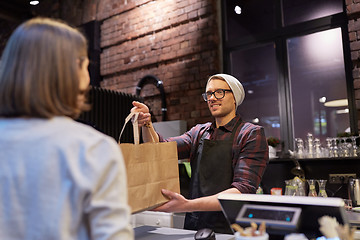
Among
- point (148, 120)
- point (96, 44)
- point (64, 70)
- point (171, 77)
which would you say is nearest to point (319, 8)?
point (171, 77)

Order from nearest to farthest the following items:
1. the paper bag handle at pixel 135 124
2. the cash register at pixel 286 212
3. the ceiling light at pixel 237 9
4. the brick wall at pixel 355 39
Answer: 1. the cash register at pixel 286 212
2. the paper bag handle at pixel 135 124
3. the brick wall at pixel 355 39
4. the ceiling light at pixel 237 9

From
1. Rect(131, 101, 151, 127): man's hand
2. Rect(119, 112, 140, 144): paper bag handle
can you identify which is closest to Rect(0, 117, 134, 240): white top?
Rect(119, 112, 140, 144): paper bag handle

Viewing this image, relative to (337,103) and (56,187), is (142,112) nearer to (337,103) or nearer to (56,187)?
(56,187)

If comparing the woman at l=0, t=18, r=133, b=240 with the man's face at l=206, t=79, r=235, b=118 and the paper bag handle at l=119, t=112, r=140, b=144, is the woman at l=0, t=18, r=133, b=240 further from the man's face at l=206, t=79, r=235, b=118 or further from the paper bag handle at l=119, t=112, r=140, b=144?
the man's face at l=206, t=79, r=235, b=118

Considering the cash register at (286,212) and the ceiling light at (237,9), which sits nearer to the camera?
the cash register at (286,212)

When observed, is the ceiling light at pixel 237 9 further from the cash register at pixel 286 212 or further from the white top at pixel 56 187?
the white top at pixel 56 187

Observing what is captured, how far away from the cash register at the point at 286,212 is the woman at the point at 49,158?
1.22 ft

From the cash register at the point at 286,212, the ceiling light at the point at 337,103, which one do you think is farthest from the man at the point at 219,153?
the ceiling light at the point at 337,103

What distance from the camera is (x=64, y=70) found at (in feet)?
2.39

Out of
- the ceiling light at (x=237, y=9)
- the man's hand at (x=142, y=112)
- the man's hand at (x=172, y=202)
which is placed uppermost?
the ceiling light at (x=237, y=9)

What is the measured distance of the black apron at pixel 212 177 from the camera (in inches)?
66.5

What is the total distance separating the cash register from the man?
49cm

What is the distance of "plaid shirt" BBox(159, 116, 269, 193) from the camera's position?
1.56 meters

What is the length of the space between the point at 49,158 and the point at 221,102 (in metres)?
1.28
